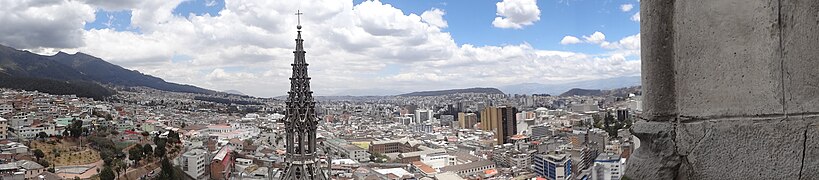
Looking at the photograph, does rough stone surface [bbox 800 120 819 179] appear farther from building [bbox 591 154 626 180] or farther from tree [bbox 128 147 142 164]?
tree [bbox 128 147 142 164]

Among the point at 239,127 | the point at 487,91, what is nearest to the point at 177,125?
the point at 239,127

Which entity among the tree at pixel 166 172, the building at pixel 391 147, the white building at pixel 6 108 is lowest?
the building at pixel 391 147

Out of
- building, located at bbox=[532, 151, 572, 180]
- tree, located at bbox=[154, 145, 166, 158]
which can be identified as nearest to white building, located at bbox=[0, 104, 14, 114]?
tree, located at bbox=[154, 145, 166, 158]

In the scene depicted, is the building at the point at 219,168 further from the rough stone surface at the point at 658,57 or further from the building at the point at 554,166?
the rough stone surface at the point at 658,57

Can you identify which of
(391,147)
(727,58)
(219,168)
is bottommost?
(391,147)

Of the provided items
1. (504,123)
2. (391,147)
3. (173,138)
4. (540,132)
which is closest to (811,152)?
(173,138)

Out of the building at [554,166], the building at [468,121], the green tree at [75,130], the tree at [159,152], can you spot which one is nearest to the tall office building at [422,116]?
the building at [468,121]

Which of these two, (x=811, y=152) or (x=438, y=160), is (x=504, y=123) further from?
(x=811, y=152)
